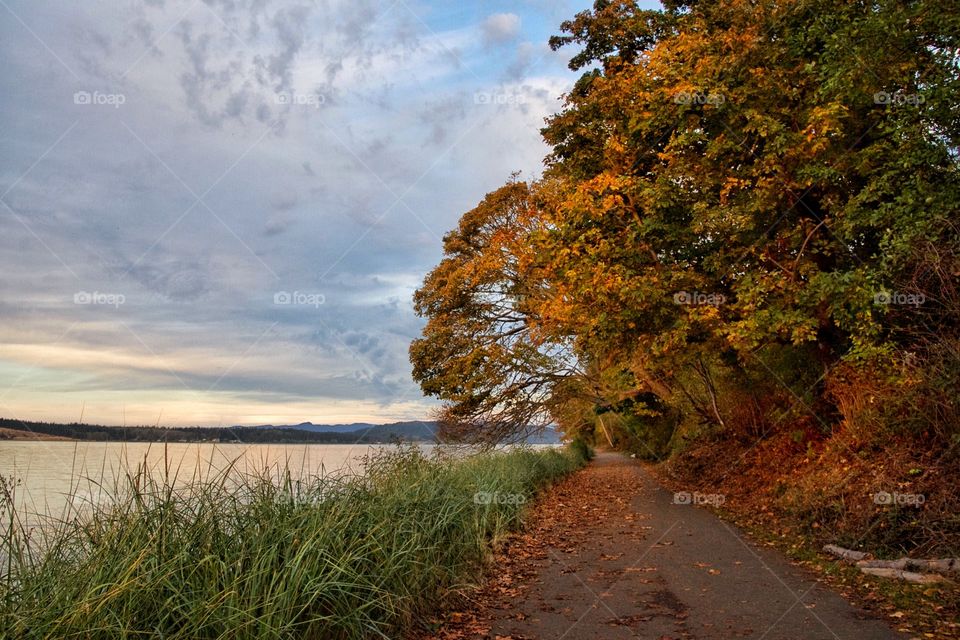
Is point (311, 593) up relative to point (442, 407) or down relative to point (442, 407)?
down

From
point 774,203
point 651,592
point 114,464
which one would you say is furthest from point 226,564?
point 774,203

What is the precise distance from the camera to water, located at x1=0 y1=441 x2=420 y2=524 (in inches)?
207

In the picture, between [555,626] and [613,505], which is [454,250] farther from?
[555,626]

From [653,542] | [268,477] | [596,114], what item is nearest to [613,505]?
[653,542]

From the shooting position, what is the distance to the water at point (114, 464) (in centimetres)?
527

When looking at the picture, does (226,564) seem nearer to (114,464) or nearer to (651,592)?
(114,464)

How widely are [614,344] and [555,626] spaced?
8.87 m

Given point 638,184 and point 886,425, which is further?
point 638,184

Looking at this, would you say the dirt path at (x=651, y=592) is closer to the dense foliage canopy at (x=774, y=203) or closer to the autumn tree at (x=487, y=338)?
the dense foliage canopy at (x=774, y=203)

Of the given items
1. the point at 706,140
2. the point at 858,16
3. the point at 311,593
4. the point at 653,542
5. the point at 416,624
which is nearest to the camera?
the point at 311,593

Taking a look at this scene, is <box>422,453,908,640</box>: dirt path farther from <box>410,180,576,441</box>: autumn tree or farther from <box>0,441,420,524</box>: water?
<box>410,180,576,441</box>: autumn tree

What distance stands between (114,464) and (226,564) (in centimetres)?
170

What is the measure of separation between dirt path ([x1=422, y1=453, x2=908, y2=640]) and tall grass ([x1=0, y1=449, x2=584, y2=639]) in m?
0.89

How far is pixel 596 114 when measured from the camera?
15.8m
